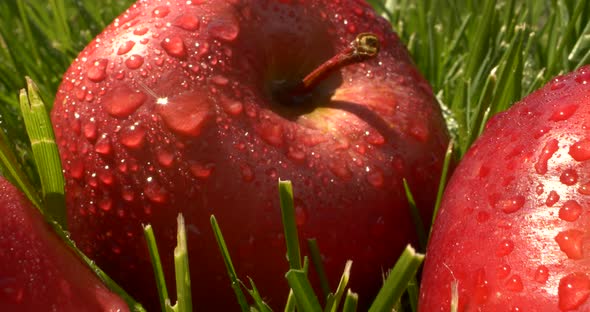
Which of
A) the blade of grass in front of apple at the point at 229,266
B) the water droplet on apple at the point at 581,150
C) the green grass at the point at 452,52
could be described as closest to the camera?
the water droplet on apple at the point at 581,150

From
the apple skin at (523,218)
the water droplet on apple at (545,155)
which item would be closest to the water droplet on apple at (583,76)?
the apple skin at (523,218)

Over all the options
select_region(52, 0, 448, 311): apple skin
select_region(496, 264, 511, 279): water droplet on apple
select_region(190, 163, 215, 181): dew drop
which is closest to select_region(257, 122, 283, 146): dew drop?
select_region(52, 0, 448, 311): apple skin

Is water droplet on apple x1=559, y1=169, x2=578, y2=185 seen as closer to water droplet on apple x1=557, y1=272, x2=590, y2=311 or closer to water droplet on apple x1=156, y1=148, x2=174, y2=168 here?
water droplet on apple x1=557, y1=272, x2=590, y2=311

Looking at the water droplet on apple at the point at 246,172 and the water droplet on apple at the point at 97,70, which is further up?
the water droplet on apple at the point at 97,70

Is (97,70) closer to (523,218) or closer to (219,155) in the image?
(219,155)

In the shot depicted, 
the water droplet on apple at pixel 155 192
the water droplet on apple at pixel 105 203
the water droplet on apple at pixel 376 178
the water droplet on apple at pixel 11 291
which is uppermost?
the water droplet on apple at pixel 11 291

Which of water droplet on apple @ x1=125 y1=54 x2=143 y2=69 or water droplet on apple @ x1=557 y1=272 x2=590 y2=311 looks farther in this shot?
water droplet on apple @ x1=125 y1=54 x2=143 y2=69

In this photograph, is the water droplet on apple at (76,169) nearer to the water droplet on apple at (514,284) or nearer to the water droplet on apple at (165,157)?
the water droplet on apple at (165,157)
